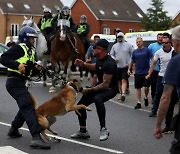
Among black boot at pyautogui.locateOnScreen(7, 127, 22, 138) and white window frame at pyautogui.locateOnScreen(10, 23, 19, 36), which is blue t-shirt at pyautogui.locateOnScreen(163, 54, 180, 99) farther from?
white window frame at pyautogui.locateOnScreen(10, 23, 19, 36)

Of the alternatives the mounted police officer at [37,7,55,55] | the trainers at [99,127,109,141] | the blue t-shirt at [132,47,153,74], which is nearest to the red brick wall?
the mounted police officer at [37,7,55,55]

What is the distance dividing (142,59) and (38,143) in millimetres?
6115

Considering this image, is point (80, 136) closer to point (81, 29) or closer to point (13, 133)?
point (13, 133)

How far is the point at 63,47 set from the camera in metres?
16.4

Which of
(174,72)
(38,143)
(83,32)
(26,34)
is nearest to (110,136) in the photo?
(38,143)

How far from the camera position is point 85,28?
19.9 m

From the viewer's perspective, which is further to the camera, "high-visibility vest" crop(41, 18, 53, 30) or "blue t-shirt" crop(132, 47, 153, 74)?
"high-visibility vest" crop(41, 18, 53, 30)

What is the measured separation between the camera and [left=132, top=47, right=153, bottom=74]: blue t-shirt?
13.2 meters

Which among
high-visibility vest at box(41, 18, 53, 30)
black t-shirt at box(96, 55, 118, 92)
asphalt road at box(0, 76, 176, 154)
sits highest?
high-visibility vest at box(41, 18, 53, 30)

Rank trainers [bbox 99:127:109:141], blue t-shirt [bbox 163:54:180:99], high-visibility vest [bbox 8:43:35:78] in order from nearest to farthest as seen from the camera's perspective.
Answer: blue t-shirt [bbox 163:54:180:99], high-visibility vest [bbox 8:43:35:78], trainers [bbox 99:127:109:141]

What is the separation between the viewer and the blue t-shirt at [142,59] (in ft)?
43.3

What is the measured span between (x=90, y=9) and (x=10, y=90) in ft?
215

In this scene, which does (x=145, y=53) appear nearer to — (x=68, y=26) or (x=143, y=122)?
(x=143, y=122)

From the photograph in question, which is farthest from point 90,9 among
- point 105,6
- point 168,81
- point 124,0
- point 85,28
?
point 168,81
